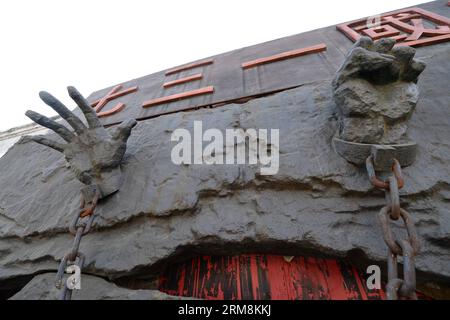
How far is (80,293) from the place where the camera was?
1.08 meters

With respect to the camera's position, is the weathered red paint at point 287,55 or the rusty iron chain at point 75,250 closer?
the rusty iron chain at point 75,250

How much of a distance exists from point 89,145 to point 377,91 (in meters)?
1.66

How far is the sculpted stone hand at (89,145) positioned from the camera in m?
1.32

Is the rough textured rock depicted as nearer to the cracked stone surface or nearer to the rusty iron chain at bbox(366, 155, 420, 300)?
the cracked stone surface

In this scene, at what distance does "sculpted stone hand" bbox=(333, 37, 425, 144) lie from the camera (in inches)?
40.4

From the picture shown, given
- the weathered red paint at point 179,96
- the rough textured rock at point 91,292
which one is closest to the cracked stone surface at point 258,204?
the rough textured rock at point 91,292

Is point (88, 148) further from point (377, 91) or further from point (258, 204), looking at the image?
point (377, 91)

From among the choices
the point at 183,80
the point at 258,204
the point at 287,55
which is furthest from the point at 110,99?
the point at 258,204

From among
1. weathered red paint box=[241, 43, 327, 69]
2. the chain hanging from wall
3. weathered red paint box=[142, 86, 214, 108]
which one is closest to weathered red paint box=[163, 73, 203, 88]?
weathered red paint box=[142, 86, 214, 108]

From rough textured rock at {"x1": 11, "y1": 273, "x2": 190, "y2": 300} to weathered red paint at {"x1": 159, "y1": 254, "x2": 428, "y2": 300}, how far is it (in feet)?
0.59

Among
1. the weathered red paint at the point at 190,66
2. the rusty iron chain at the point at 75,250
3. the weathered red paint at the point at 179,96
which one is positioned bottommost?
the rusty iron chain at the point at 75,250

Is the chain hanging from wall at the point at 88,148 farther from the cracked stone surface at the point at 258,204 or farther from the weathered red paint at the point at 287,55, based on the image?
the weathered red paint at the point at 287,55

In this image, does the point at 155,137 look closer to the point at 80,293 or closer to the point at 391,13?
the point at 80,293

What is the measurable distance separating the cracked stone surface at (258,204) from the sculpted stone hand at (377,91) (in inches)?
6.6
